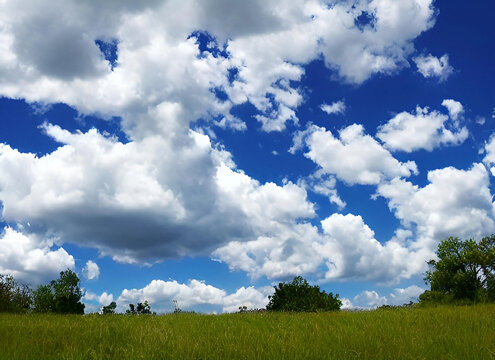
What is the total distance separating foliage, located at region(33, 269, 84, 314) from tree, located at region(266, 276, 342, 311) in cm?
1044

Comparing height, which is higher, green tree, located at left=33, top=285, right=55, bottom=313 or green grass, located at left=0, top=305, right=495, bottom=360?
green tree, located at left=33, top=285, right=55, bottom=313

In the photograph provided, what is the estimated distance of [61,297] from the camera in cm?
2300

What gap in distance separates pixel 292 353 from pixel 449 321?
6.01m

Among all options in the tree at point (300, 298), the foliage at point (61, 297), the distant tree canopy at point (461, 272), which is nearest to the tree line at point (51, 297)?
the foliage at point (61, 297)

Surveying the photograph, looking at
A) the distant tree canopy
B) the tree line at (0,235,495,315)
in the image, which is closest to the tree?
the tree line at (0,235,495,315)

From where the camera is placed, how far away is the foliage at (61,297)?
74.4 feet

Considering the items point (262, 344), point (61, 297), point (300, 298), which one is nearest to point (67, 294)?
point (61, 297)

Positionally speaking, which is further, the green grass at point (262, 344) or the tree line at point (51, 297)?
the tree line at point (51, 297)

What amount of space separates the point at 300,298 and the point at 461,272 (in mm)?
11406

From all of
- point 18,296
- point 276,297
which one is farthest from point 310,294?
point 18,296

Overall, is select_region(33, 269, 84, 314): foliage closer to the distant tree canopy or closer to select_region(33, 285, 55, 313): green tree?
select_region(33, 285, 55, 313): green tree

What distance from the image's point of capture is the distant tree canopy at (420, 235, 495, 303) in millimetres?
25922

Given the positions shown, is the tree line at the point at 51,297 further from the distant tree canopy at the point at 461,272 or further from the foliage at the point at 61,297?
the distant tree canopy at the point at 461,272

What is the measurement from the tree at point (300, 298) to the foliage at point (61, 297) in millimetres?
10441
